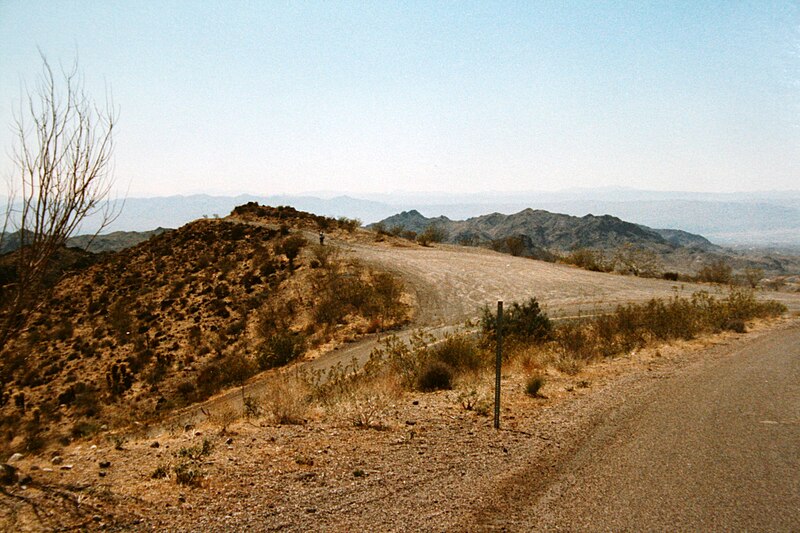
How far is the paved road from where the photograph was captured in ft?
14.9

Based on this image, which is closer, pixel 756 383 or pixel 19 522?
pixel 19 522

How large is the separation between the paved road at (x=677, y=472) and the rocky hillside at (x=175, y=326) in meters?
11.8

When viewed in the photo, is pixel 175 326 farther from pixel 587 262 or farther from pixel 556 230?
pixel 556 230

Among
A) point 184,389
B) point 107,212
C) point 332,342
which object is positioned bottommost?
point 184,389

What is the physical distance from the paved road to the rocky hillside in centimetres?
1179

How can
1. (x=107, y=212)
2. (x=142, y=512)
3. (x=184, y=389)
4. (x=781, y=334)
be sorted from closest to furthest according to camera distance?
(x=142, y=512), (x=107, y=212), (x=781, y=334), (x=184, y=389)

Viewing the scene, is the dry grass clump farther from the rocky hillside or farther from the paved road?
the rocky hillside

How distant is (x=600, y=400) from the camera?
8266mm

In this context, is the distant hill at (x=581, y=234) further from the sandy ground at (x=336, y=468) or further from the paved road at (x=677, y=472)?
the paved road at (x=677, y=472)

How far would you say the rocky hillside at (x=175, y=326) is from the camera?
1591 centimetres

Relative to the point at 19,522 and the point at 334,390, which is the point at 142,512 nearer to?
the point at 19,522

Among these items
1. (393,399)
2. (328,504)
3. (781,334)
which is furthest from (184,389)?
(781,334)

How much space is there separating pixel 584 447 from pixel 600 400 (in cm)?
228

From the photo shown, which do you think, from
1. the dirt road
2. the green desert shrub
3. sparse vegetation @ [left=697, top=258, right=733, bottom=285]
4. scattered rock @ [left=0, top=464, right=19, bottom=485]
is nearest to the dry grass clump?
the green desert shrub
